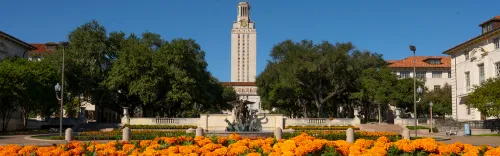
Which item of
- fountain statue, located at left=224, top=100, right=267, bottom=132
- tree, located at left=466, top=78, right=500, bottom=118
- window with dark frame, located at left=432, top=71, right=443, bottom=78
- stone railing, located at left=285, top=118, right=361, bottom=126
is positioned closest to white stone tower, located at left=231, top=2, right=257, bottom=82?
window with dark frame, located at left=432, top=71, right=443, bottom=78

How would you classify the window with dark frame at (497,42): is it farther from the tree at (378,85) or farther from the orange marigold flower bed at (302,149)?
the orange marigold flower bed at (302,149)

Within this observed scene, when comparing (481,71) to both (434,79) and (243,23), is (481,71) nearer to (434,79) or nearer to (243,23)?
(434,79)

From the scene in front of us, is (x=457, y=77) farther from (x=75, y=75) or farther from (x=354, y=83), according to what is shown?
(x=75, y=75)

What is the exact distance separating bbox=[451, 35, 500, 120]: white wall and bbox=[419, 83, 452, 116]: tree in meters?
17.3

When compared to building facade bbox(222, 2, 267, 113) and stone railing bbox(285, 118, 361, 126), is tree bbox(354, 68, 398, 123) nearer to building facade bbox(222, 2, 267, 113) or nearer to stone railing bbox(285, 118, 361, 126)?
stone railing bbox(285, 118, 361, 126)

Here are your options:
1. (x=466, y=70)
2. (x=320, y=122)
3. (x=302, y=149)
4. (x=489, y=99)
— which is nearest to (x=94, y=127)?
(x=320, y=122)

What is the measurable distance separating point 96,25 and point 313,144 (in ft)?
175

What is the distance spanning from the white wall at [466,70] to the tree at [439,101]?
56.6ft

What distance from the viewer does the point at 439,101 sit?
82.3m

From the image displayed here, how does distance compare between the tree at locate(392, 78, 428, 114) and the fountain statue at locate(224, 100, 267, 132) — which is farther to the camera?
the tree at locate(392, 78, 428, 114)

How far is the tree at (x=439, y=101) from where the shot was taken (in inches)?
3150

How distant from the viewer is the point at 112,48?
201 feet

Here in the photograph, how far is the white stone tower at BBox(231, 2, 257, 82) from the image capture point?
17562cm

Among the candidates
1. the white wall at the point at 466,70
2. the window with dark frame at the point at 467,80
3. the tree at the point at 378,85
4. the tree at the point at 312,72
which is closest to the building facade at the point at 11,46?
the tree at the point at 312,72
